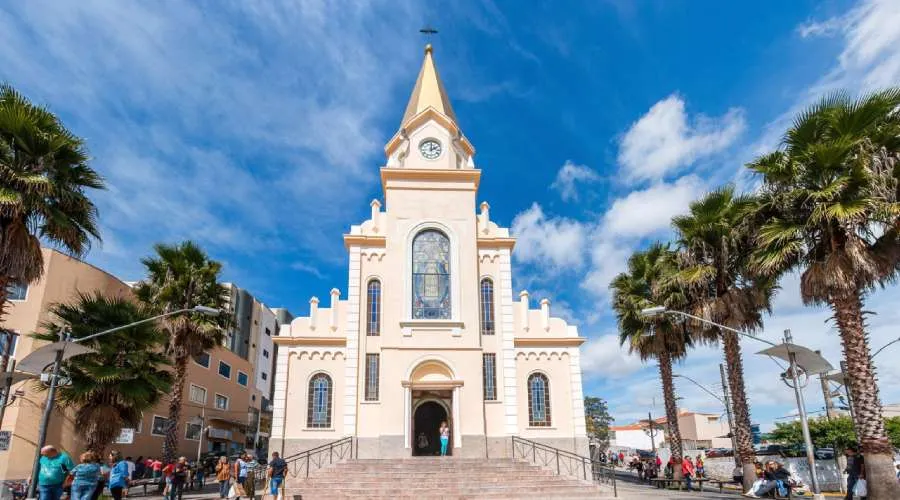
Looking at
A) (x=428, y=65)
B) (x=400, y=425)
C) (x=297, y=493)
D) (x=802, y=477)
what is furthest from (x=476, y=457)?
(x=428, y=65)

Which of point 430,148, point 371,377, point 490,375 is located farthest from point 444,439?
point 430,148

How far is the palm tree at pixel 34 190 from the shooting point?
14055mm

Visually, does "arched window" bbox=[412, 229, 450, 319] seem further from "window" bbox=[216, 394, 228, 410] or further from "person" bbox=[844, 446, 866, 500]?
"window" bbox=[216, 394, 228, 410]

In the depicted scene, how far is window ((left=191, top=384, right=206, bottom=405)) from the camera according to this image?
3656cm

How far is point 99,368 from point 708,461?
109ft

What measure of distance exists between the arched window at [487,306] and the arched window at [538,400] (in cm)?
270

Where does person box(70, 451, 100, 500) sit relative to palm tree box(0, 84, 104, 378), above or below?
below

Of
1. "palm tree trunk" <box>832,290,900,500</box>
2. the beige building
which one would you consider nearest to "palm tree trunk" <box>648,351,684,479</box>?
"palm tree trunk" <box>832,290,900,500</box>

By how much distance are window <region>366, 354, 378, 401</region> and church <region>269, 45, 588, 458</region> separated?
1.6 inches

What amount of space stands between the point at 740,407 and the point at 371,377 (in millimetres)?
13469

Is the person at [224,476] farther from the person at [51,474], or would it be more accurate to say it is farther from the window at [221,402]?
the window at [221,402]

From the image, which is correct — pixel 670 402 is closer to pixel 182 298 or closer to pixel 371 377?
pixel 371 377

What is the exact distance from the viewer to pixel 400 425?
22266 millimetres

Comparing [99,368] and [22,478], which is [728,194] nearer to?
[99,368]
